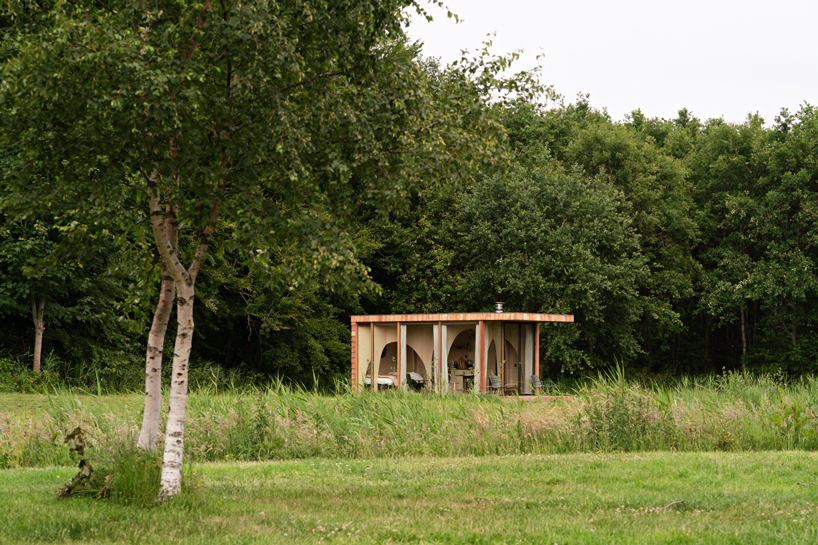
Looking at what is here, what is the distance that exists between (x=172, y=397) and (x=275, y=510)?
1.22m

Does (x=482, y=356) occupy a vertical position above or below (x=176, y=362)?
below

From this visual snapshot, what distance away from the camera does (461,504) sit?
6488mm

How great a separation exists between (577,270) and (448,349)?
687cm

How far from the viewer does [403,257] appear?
97.4 ft

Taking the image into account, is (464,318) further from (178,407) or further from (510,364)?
(178,407)

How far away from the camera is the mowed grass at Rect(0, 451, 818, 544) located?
5215mm

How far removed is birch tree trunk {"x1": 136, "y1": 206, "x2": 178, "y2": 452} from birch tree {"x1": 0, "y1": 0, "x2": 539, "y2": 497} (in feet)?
0.06

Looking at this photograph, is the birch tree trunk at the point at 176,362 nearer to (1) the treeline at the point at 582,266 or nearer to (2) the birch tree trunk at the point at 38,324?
(2) the birch tree trunk at the point at 38,324

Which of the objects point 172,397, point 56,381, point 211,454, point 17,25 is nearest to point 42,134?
point 17,25

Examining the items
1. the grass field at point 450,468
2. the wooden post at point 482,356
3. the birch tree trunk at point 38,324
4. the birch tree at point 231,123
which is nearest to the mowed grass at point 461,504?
the grass field at point 450,468

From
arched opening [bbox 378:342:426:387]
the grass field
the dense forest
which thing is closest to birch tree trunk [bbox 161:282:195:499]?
the grass field

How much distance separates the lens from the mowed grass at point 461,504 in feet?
17.1

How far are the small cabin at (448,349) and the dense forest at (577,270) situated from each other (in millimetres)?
1741

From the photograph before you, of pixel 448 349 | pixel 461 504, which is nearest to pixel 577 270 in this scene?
pixel 448 349
